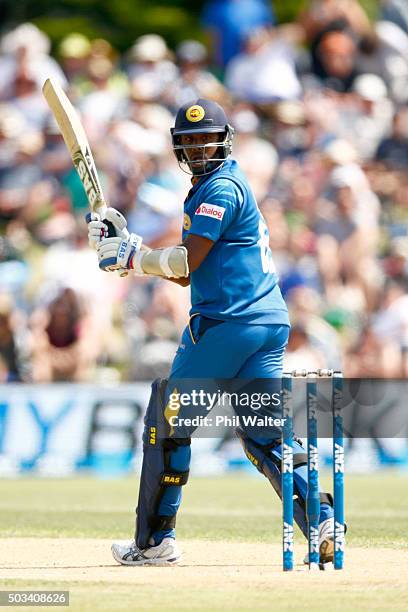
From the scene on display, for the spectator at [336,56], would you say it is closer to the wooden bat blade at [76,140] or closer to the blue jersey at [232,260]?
the wooden bat blade at [76,140]

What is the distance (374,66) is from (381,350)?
4.37 m

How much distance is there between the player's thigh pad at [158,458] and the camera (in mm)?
6684

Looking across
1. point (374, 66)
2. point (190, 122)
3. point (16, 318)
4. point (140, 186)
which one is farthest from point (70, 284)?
point (190, 122)

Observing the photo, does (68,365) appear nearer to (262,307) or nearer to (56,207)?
(56,207)

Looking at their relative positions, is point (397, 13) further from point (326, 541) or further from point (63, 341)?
point (326, 541)

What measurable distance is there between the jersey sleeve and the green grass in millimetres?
2216

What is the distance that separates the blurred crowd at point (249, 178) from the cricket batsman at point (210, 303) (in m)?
6.29

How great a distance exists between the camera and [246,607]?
5.30 meters

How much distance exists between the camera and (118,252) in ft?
21.9

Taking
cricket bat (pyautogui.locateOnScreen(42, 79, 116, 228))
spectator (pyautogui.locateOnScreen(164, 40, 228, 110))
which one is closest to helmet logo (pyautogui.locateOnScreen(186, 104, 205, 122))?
cricket bat (pyautogui.locateOnScreen(42, 79, 116, 228))

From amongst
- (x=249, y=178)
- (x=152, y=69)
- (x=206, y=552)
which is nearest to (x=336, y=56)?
(x=249, y=178)

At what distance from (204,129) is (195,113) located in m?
0.09

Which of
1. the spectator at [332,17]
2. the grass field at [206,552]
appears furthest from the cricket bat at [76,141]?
→ the spectator at [332,17]

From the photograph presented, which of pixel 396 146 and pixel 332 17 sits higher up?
pixel 332 17
